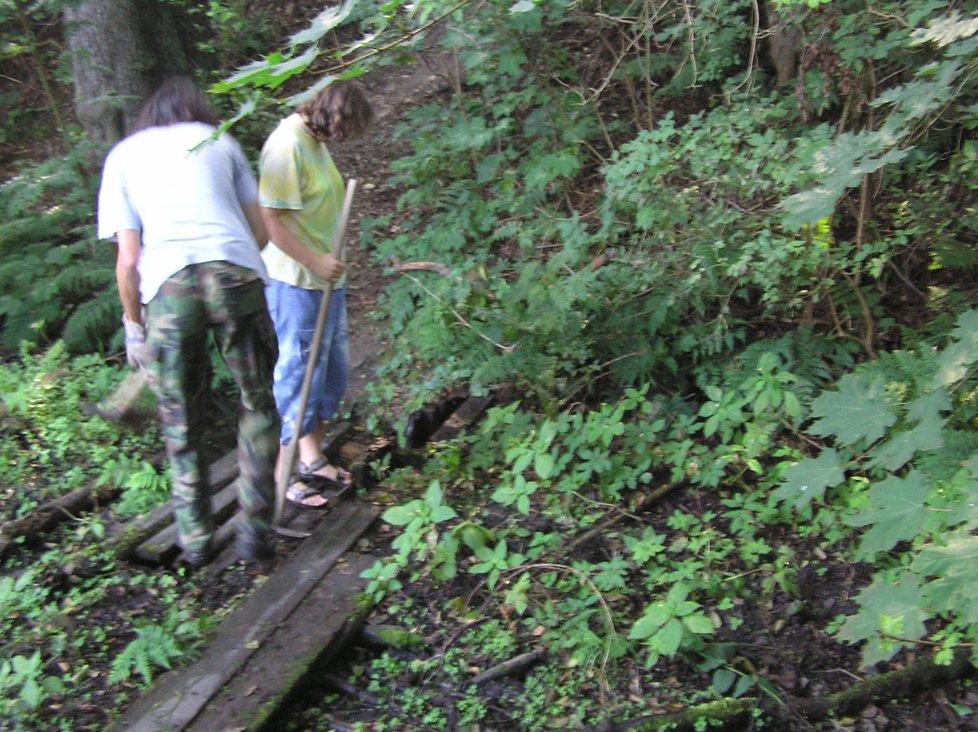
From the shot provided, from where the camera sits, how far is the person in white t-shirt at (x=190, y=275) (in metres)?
3.69

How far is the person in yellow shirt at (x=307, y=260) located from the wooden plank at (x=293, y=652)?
2.60 ft

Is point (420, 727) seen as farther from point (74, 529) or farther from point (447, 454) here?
point (74, 529)

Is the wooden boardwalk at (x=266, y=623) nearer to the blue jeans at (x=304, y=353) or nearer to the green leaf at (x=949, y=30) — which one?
the blue jeans at (x=304, y=353)

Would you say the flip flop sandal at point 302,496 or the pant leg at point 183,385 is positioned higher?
the pant leg at point 183,385

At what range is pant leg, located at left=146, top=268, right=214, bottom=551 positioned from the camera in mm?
3707

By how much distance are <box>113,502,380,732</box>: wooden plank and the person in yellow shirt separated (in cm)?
33

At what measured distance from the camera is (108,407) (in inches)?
213

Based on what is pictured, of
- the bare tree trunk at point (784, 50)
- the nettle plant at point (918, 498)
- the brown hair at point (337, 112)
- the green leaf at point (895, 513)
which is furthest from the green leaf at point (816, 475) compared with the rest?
the bare tree trunk at point (784, 50)

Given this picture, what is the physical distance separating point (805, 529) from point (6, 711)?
388 cm

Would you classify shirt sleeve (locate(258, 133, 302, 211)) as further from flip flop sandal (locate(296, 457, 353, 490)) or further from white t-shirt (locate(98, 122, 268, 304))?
flip flop sandal (locate(296, 457, 353, 490))

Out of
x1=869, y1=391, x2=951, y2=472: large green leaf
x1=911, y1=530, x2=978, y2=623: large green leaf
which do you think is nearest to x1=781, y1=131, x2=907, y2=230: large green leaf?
x1=869, y1=391, x2=951, y2=472: large green leaf

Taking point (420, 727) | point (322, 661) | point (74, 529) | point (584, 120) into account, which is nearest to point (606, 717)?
point (420, 727)

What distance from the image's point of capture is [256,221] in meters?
4.12

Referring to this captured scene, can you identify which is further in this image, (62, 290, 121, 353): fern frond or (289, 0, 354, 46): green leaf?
(62, 290, 121, 353): fern frond
